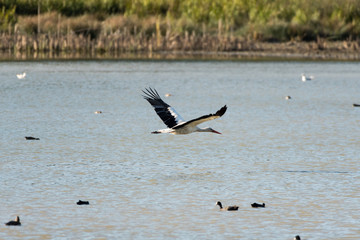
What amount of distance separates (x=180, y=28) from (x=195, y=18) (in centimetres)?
363

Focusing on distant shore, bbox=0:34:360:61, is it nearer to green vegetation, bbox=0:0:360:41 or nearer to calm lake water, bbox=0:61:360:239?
green vegetation, bbox=0:0:360:41

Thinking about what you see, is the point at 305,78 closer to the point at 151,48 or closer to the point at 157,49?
the point at 151,48

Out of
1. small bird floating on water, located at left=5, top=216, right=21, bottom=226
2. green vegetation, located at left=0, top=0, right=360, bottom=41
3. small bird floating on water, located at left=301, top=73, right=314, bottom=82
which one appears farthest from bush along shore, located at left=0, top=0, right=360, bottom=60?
small bird floating on water, located at left=5, top=216, right=21, bottom=226

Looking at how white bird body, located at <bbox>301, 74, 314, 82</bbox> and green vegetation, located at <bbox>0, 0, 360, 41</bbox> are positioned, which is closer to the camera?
white bird body, located at <bbox>301, 74, 314, 82</bbox>

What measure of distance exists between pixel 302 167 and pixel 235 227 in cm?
450

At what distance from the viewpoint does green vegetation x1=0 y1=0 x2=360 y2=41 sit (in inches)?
2143

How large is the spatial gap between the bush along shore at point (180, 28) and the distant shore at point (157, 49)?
6 cm

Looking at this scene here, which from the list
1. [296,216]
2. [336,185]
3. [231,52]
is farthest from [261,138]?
[231,52]

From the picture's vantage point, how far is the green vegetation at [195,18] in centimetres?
5444

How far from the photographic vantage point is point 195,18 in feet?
192

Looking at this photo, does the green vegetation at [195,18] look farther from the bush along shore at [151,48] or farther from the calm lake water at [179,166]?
the calm lake water at [179,166]

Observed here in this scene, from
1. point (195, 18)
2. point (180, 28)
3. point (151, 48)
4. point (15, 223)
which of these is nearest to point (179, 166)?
point (15, 223)

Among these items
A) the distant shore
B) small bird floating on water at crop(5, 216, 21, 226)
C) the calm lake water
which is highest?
small bird floating on water at crop(5, 216, 21, 226)

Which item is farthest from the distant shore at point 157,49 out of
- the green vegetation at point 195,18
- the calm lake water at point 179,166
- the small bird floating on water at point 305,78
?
the calm lake water at point 179,166
